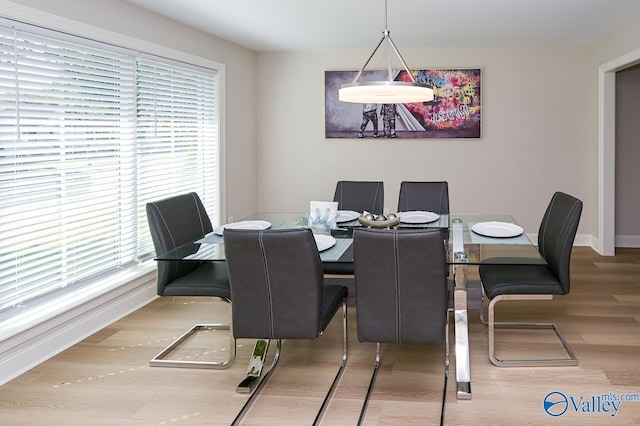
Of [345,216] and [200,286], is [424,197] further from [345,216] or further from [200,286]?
[200,286]

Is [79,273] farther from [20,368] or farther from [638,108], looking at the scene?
[638,108]

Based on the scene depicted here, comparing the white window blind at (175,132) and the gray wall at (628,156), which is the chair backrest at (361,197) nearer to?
the white window blind at (175,132)

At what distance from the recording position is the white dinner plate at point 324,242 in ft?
11.1

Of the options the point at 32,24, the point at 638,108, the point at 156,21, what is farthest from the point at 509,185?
the point at 32,24

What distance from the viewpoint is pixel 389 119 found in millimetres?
7156

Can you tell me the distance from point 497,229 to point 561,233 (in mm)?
397

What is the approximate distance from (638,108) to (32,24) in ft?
20.0

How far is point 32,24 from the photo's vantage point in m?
3.57

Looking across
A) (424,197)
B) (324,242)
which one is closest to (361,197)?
(424,197)

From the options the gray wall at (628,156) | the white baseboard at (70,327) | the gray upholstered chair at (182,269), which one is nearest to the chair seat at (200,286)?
the gray upholstered chair at (182,269)

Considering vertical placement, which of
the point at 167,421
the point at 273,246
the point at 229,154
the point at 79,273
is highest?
the point at 229,154

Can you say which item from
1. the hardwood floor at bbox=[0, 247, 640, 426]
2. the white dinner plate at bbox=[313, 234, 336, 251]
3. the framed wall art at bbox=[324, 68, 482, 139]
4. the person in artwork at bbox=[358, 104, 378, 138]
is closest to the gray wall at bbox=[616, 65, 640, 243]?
the framed wall art at bbox=[324, 68, 482, 139]

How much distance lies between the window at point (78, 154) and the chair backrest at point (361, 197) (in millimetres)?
1512

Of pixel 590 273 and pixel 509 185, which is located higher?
pixel 509 185
